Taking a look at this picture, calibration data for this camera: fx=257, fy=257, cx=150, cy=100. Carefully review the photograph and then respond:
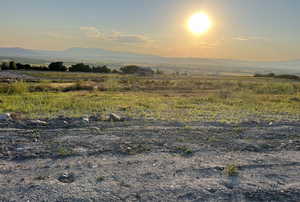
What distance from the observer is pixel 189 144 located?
19.7 ft

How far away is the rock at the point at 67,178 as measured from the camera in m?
4.10

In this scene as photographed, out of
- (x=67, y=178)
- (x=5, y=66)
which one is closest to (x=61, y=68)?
(x=5, y=66)

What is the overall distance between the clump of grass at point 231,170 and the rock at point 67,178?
260cm

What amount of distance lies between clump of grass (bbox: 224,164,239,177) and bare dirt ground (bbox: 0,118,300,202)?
0.03 m

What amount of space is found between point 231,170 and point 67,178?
2794 mm

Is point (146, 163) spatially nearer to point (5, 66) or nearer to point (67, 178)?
point (67, 178)

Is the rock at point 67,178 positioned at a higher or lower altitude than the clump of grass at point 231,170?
lower

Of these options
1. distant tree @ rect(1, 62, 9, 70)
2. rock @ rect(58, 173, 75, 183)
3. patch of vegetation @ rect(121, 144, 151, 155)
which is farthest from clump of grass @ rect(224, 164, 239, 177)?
distant tree @ rect(1, 62, 9, 70)

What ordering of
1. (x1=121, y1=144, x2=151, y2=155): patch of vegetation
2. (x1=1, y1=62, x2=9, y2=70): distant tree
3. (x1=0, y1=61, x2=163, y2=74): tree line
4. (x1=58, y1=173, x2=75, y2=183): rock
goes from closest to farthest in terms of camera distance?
(x1=58, y1=173, x2=75, y2=183): rock
(x1=121, y1=144, x2=151, y2=155): patch of vegetation
(x1=1, y1=62, x2=9, y2=70): distant tree
(x1=0, y1=61, x2=163, y2=74): tree line

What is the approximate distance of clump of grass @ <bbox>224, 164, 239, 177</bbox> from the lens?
14.5 ft

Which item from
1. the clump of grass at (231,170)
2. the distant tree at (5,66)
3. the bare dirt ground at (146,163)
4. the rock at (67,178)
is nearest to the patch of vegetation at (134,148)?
the bare dirt ground at (146,163)

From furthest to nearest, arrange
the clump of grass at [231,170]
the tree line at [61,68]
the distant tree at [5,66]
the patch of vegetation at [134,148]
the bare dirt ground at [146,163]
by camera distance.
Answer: the tree line at [61,68] → the distant tree at [5,66] → the patch of vegetation at [134,148] → the clump of grass at [231,170] → the bare dirt ground at [146,163]

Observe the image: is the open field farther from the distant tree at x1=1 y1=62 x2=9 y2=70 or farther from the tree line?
the tree line

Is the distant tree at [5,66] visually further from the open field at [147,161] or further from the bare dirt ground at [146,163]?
the bare dirt ground at [146,163]
